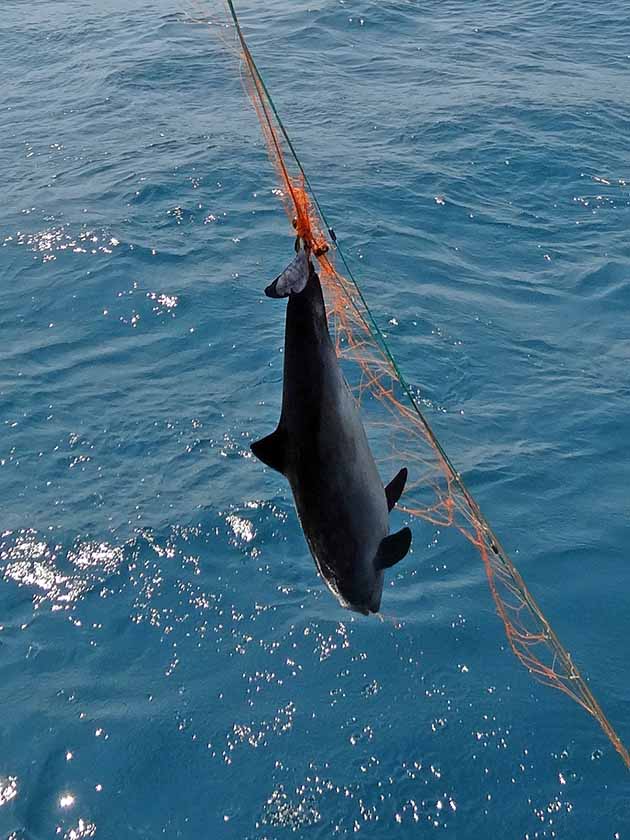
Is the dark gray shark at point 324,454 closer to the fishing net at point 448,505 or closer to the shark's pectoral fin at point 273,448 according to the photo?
the shark's pectoral fin at point 273,448

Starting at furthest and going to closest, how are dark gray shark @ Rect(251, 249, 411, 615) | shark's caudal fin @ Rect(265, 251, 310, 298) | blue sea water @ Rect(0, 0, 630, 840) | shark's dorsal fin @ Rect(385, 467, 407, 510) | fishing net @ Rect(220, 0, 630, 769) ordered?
1. blue sea water @ Rect(0, 0, 630, 840)
2. fishing net @ Rect(220, 0, 630, 769)
3. shark's dorsal fin @ Rect(385, 467, 407, 510)
4. dark gray shark @ Rect(251, 249, 411, 615)
5. shark's caudal fin @ Rect(265, 251, 310, 298)

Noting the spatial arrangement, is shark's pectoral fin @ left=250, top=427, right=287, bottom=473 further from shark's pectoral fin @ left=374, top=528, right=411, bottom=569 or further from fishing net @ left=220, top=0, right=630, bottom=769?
fishing net @ left=220, top=0, right=630, bottom=769

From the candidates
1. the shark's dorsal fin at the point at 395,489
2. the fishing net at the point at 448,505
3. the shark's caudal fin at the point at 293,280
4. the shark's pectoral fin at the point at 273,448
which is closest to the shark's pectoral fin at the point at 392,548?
the shark's dorsal fin at the point at 395,489

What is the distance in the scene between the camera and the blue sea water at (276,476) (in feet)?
22.6

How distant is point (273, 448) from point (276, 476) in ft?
Result: 17.7

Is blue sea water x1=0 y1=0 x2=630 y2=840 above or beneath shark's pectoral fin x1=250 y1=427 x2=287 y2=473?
beneath

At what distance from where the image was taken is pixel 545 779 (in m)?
6.73

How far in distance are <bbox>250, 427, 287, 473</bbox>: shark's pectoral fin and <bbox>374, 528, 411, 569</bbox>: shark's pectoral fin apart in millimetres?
564

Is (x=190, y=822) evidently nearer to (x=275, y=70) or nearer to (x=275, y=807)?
(x=275, y=807)

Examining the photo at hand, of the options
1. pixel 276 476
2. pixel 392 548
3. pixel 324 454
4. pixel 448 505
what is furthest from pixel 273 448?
pixel 276 476

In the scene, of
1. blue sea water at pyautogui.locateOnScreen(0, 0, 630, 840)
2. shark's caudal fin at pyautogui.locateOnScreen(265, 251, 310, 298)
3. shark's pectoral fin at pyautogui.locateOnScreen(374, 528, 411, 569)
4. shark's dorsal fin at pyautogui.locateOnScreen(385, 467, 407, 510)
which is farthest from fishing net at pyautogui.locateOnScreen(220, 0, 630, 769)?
shark's pectoral fin at pyautogui.locateOnScreen(374, 528, 411, 569)

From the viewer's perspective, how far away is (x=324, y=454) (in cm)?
409

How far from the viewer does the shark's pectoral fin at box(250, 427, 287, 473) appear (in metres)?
4.07

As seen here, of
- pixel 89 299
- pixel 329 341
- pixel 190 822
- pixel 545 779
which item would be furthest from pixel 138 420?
pixel 329 341
